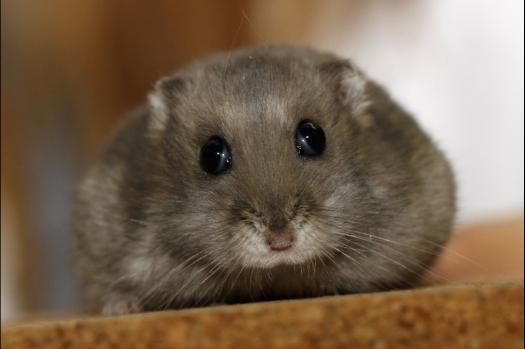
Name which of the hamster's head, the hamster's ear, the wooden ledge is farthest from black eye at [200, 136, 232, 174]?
the wooden ledge

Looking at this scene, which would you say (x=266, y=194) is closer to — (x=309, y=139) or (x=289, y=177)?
(x=289, y=177)

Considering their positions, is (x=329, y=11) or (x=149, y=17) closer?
(x=149, y=17)

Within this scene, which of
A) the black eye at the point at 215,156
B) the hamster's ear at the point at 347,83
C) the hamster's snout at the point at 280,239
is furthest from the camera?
the hamster's ear at the point at 347,83

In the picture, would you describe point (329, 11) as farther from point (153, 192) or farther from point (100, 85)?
point (153, 192)

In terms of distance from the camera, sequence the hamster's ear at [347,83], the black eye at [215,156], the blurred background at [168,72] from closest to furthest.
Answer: the black eye at [215,156], the hamster's ear at [347,83], the blurred background at [168,72]

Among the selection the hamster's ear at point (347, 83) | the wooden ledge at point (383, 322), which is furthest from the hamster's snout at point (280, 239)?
the hamster's ear at point (347, 83)

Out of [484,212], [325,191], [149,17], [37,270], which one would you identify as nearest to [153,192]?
[325,191]

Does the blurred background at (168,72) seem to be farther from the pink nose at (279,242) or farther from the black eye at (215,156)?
the pink nose at (279,242)

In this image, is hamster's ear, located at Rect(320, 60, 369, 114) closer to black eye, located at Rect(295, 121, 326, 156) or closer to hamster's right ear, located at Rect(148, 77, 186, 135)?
black eye, located at Rect(295, 121, 326, 156)
